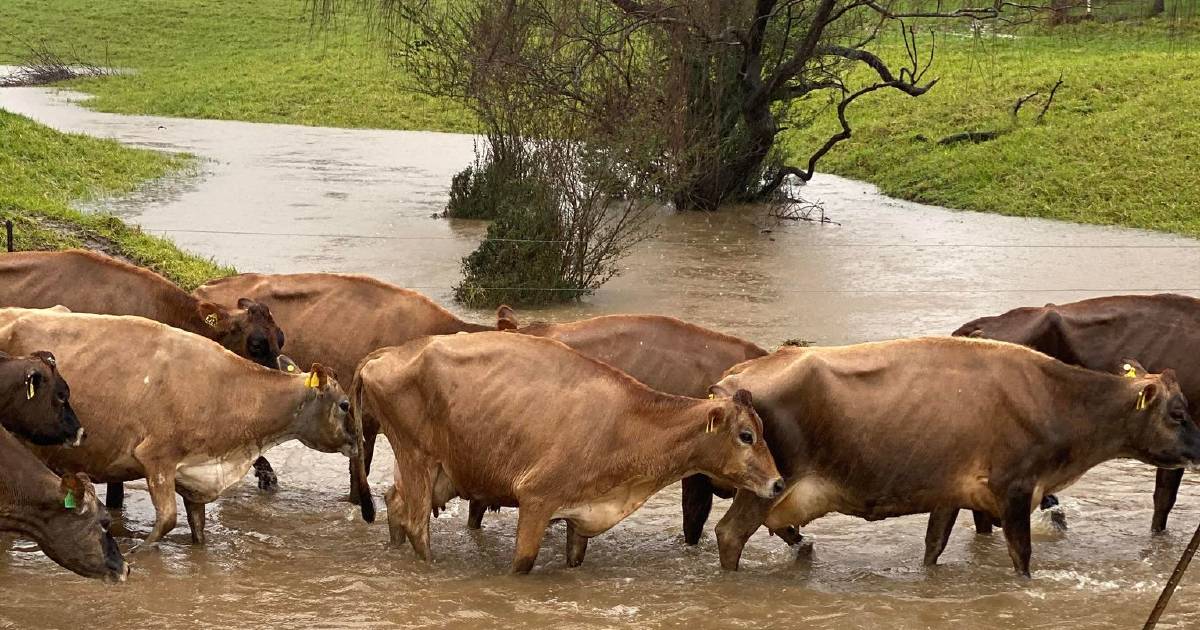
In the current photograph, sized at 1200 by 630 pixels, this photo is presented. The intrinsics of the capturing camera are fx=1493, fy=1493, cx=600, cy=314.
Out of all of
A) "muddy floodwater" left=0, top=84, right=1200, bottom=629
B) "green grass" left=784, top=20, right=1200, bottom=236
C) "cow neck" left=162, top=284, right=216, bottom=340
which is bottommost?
"muddy floodwater" left=0, top=84, right=1200, bottom=629

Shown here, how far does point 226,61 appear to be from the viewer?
42625mm

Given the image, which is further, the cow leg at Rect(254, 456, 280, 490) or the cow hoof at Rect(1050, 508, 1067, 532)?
the cow leg at Rect(254, 456, 280, 490)

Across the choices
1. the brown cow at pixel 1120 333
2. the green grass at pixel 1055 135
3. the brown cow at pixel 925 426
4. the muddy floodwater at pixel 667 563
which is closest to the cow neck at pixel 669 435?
the brown cow at pixel 925 426

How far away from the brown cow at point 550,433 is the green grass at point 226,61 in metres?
22.5

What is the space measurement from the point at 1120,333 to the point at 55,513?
6.89 metres

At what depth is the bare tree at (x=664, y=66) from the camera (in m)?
16.5

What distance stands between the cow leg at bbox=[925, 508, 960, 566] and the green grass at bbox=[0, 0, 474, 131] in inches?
909

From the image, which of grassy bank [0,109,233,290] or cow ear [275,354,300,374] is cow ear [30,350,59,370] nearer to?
cow ear [275,354,300,374]

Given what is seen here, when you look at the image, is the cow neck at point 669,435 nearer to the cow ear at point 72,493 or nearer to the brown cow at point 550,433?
the brown cow at point 550,433

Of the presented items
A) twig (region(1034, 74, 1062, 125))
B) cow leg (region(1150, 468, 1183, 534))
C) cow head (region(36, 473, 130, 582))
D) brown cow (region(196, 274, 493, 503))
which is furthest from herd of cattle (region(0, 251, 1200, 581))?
twig (region(1034, 74, 1062, 125))

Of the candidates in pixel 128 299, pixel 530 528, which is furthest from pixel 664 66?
pixel 530 528

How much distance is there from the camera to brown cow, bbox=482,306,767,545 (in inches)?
366

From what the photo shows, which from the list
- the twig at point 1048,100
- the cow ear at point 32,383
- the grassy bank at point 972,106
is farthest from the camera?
the twig at point 1048,100

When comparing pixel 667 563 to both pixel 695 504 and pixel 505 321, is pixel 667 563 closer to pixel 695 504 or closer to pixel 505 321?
pixel 695 504
